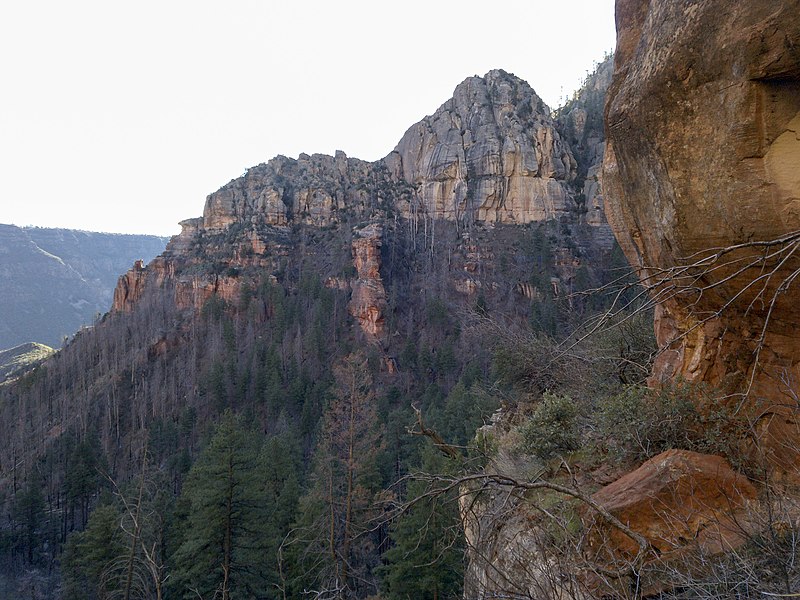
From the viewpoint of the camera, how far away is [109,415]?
37.9 meters

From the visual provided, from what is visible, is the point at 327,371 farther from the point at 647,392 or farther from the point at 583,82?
the point at 583,82

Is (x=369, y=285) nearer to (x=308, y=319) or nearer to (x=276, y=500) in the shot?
(x=308, y=319)

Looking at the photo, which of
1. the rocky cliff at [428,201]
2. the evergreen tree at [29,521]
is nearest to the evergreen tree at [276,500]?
the evergreen tree at [29,521]

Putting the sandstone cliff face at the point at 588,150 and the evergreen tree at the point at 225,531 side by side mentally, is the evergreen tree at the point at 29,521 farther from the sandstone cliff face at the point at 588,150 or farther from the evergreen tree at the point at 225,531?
the sandstone cliff face at the point at 588,150

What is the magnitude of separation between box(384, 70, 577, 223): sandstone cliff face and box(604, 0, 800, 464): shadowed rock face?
4601 centimetres

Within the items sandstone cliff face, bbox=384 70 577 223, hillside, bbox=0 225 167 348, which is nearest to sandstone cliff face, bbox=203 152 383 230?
sandstone cliff face, bbox=384 70 577 223

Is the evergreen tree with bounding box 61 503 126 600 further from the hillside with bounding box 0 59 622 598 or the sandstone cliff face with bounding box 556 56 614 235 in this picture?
the sandstone cliff face with bounding box 556 56 614 235

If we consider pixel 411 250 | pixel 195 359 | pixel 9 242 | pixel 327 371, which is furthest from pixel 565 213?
pixel 9 242

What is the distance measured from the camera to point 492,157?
163 ft

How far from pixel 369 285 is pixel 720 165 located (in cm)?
4062

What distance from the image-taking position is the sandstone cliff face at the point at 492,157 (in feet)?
160

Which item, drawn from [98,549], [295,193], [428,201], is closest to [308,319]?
[428,201]

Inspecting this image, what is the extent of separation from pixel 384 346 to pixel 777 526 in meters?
37.5

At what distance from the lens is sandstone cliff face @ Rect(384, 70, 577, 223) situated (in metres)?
48.8
